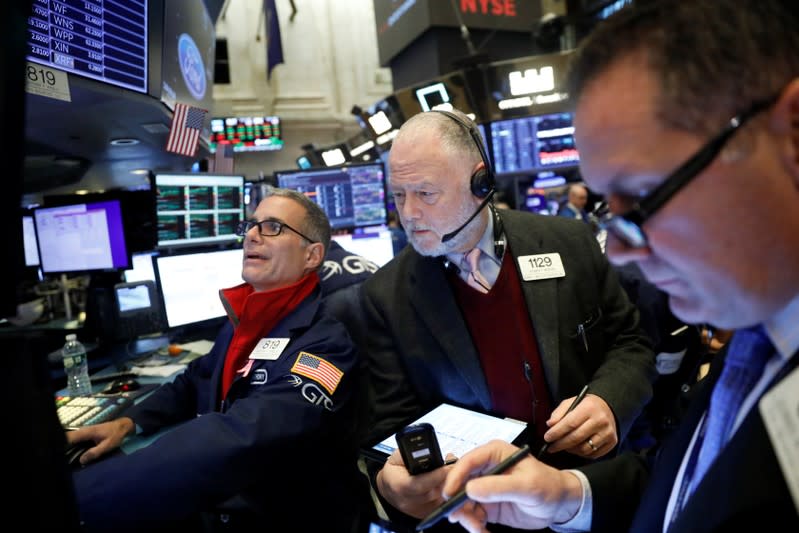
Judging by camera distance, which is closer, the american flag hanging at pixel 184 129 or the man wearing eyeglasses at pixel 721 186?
the man wearing eyeglasses at pixel 721 186

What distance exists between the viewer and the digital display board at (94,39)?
1.89 m

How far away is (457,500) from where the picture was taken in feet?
2.47

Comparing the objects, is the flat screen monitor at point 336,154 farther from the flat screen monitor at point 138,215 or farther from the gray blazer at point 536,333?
the gray blazer at point 536,333

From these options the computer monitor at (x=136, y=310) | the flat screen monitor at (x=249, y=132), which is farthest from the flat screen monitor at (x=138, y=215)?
the flat screen monitor at (x=249, y=132)

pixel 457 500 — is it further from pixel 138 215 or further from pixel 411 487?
pixel 138 215

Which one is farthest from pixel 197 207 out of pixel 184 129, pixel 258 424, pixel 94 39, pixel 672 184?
pixel 672 184

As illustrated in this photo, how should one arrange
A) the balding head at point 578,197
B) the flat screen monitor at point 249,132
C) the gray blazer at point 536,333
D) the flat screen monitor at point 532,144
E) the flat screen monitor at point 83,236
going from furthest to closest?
the flat screen monitor at point 249,132
the balding head at point 578,197
the flat screen monitor at point 532,144
the flat screen monitor at point 83,236
the gray blazer at point 536,333

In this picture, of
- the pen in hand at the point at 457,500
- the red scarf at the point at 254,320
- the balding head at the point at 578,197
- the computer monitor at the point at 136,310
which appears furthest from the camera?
the balding head at the point at 578,197

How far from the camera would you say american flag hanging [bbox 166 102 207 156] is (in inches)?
107

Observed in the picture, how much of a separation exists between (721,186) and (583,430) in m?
0.80

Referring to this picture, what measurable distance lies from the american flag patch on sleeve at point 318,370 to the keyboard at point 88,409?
865 mm

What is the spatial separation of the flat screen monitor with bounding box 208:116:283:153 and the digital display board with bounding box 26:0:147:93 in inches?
285

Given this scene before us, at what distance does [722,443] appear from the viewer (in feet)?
2.20

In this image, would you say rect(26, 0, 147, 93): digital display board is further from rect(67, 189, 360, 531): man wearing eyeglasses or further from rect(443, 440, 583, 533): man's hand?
rect(443, 440, 583, 533): man's hand
